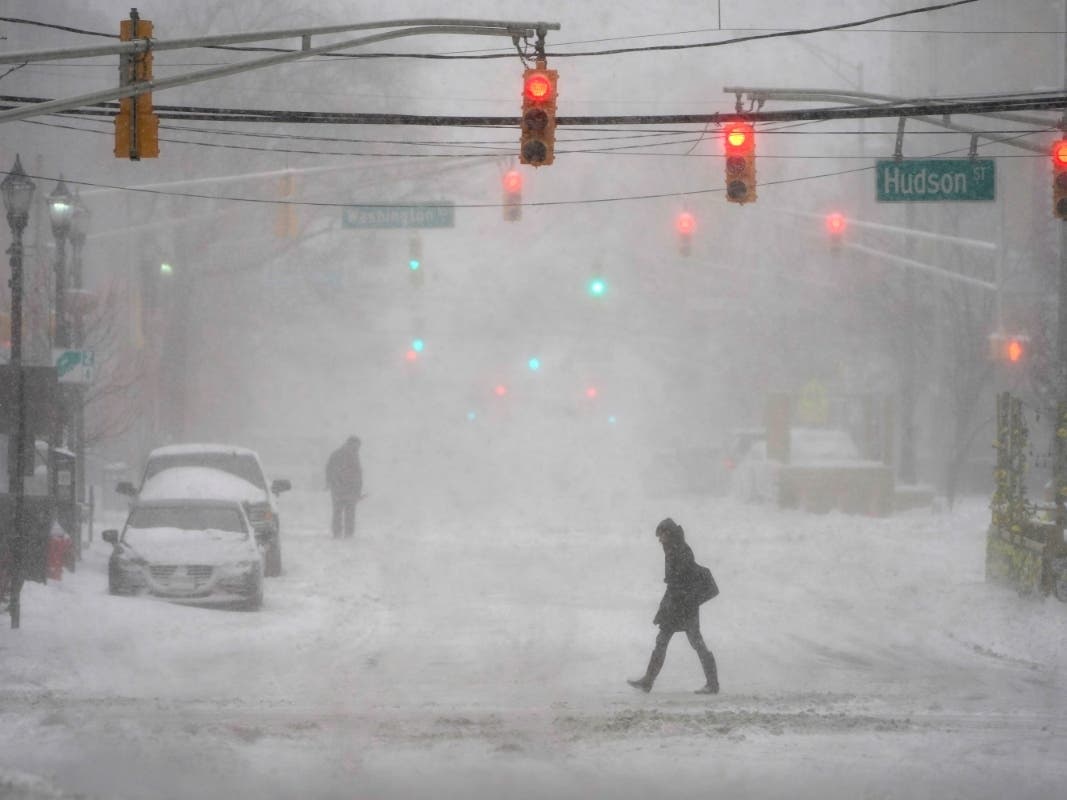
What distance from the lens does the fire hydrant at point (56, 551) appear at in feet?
57.3

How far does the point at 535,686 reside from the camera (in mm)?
13555

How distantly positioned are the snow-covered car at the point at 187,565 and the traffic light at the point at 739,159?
7.16 meters

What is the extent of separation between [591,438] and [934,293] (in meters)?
40.9

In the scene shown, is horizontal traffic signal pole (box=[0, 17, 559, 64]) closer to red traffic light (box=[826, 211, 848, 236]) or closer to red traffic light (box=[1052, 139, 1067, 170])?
red traffic light (box=[1052, 139, 1067, 170])

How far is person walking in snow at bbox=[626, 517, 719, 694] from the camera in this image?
13.0 metres

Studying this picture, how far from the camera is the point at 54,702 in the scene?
1216 centimetres

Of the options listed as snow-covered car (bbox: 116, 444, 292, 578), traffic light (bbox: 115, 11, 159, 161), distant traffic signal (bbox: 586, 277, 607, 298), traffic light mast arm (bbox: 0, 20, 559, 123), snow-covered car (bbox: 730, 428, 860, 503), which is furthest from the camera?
distant traffic signal (bbox: 586, 277, 607, 298)

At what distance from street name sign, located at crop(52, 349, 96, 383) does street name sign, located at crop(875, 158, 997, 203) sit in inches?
402

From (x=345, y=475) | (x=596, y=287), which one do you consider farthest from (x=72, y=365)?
(x=596, y=287)

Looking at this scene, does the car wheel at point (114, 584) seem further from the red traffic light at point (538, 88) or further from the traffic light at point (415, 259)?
the traffic light at point (415, 259)

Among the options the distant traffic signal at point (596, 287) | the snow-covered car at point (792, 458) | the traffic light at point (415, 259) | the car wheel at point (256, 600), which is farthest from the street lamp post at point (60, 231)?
the snow-covered car at point (792, 458)

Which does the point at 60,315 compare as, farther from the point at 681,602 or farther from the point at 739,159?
the point at 681,602

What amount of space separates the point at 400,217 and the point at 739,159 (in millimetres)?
8828

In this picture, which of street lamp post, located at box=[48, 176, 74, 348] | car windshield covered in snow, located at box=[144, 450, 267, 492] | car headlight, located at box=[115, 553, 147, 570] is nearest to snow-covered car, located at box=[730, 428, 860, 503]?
car windshield covered in snow, located at box=[144, 450, 267, 492]
